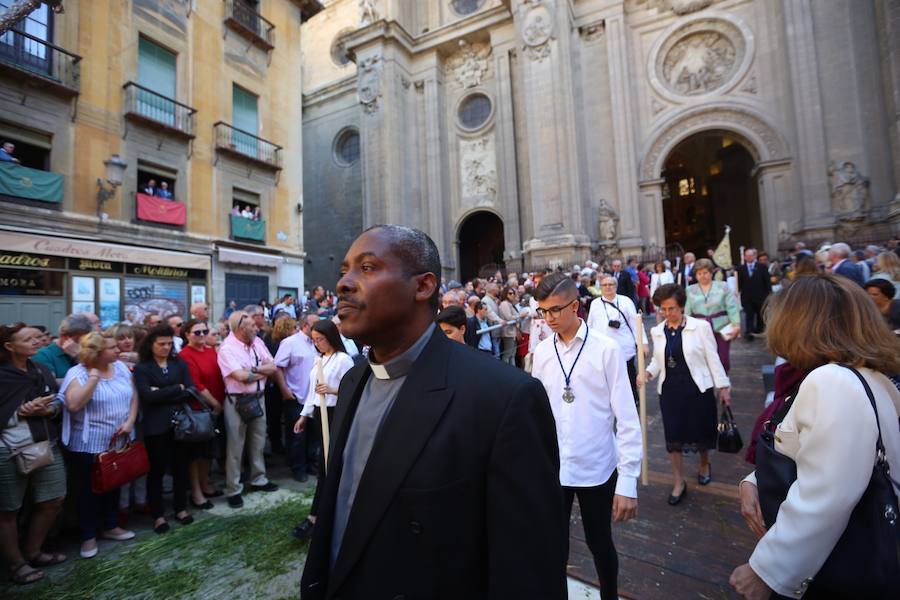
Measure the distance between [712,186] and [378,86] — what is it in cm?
2120

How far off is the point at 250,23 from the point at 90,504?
1950 cm

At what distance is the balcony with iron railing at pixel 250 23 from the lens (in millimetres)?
16375

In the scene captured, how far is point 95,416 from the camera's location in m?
4.06

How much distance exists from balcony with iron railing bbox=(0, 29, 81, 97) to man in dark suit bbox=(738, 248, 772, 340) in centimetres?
1817

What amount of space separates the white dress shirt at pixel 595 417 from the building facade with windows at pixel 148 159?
885 cm

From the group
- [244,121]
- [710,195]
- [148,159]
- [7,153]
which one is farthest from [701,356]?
[710,195]

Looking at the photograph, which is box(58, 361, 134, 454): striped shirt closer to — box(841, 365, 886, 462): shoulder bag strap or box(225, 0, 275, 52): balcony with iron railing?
box(841, 365, 886, 462): shoulder bag strap

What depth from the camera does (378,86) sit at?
22.2 meters

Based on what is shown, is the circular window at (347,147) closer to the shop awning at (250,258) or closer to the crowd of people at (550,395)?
the shop awning at (250,258)

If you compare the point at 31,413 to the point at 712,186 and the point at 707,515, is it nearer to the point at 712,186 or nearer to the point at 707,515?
the point at 707,515

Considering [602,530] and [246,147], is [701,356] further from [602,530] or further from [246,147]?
[246,147]

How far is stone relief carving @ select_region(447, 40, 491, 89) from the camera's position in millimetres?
22391

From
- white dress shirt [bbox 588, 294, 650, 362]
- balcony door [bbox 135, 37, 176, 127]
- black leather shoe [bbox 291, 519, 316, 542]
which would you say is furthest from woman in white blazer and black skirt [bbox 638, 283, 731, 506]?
balcony door [bbox 135, 37, 176, 127]

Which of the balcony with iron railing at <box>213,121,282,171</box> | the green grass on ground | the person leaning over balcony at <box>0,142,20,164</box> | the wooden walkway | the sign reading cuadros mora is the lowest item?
the green grass on ground
